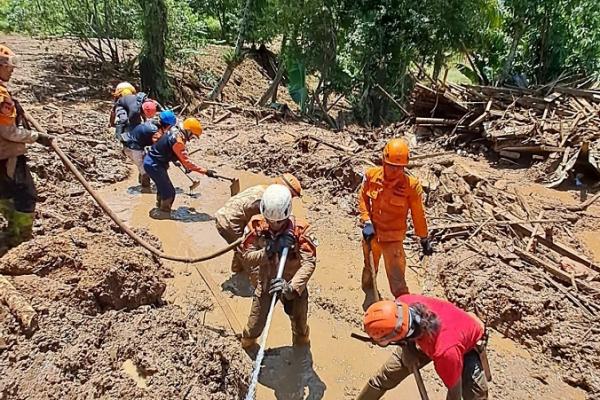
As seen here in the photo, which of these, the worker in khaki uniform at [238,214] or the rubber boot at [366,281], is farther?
the rubber boot at [366,281]

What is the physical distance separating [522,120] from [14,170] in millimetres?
8377

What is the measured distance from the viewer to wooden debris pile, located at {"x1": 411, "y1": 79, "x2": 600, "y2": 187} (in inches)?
364

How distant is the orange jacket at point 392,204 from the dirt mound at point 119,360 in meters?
2.23

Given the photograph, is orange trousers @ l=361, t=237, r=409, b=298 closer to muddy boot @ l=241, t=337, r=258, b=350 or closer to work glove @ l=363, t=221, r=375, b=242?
work glove @ l=363, t=221, r=375, b=242

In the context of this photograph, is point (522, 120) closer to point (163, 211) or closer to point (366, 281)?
point (366, 281)

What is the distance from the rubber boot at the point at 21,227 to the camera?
17.8 feet

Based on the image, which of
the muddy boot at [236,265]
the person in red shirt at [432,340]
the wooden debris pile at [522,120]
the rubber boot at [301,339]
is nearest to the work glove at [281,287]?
the person in red shirt at [432,340]

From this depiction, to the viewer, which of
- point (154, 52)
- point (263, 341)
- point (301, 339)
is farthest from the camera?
point (154, 52)

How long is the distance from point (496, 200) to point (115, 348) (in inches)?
217

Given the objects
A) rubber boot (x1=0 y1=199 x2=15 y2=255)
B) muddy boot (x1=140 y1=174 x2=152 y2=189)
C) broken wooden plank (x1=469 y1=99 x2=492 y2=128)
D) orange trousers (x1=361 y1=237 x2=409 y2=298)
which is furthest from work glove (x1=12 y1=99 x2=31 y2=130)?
broken wooden plank (x1=469 y1=99 x2=492 y2=128)

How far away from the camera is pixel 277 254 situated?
4586 millimetres

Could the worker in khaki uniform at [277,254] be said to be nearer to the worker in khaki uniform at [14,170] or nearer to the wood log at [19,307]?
the wood log at [19,307]

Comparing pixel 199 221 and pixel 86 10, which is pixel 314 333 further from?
pixel 86 10

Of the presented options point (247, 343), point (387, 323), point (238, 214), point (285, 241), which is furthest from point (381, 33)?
point (387, 323)
